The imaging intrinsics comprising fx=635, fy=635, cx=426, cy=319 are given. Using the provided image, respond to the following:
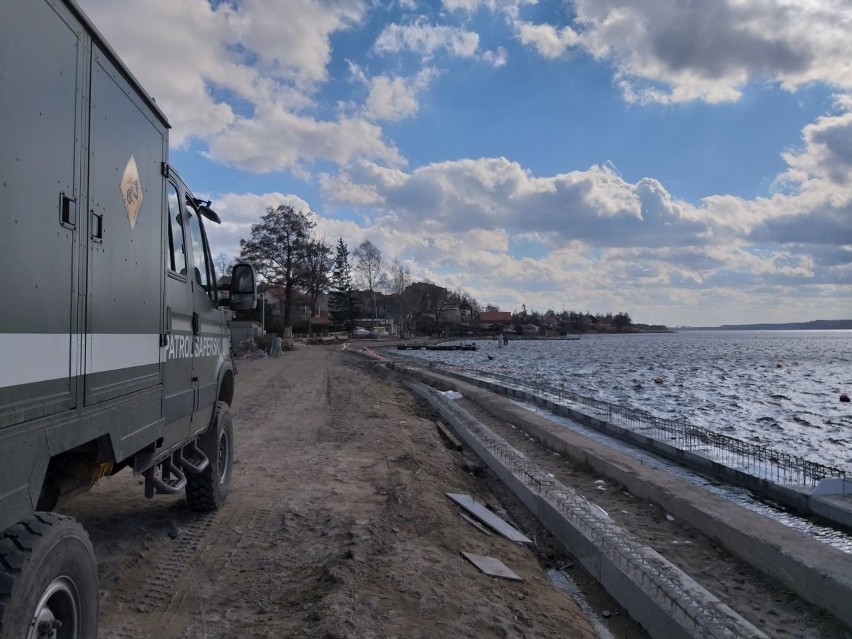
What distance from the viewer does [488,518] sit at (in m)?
7.60

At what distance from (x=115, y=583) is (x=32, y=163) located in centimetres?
355

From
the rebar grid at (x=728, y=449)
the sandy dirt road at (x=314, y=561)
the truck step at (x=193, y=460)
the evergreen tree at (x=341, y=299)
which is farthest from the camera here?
the evergreen tree at (x=341, y=299)

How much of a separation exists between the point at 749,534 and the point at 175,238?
6.34 m

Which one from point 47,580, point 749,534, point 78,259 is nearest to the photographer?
point 47,580

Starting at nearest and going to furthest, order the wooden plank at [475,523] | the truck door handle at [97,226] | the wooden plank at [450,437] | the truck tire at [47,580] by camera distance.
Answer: the truck tire at [47,580]
the truck door handle at [97,226]
the wooden plank at [475,523]
the wooden plank at [450,437]

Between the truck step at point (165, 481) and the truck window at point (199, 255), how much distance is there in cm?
159

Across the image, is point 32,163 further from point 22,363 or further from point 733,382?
point 733,382

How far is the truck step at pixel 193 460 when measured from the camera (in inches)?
221

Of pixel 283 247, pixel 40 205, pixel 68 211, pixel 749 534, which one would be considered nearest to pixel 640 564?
pixel 749 534

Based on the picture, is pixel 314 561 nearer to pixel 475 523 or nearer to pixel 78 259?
pixel 475 523

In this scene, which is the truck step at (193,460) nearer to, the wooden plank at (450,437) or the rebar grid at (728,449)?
the wooden plank at (450,437)

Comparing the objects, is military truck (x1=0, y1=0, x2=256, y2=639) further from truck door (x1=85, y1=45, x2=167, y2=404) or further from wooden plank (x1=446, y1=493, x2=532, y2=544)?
wooden plank (x1=446, y1=493, x2=532, y2=544)

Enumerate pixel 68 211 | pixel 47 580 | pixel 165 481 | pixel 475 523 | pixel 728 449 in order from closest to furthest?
1. pixel 47 580
2. pixel 68 211
3. pixel 165 481
4. pixel 475 523
5. pixel 728 449

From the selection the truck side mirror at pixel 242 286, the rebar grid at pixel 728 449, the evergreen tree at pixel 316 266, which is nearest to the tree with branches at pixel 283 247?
the evergreen tree at pixel 316 266
